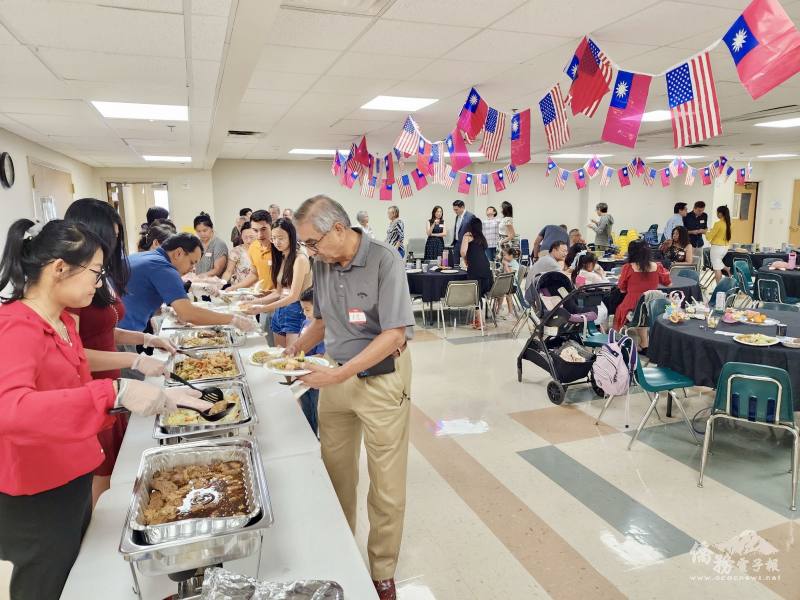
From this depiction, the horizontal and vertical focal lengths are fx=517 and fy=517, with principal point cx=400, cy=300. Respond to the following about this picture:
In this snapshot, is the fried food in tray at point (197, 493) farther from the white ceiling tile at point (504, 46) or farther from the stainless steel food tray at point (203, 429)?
the white ceiling tile at point (504, 46)

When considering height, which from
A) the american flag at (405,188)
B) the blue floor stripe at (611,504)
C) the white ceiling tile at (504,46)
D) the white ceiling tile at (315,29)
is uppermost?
the white ceiling tile at (315,29)

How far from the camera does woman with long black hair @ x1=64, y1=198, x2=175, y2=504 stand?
173 centimetres

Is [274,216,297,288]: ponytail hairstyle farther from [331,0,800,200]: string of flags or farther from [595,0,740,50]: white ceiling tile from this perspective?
Answer: [595,0,740,50]: white ceiling tile

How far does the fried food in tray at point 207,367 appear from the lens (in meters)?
2.20

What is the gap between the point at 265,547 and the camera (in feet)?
4.10

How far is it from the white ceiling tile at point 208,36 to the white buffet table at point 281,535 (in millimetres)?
2271

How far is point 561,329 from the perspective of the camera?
457 cm

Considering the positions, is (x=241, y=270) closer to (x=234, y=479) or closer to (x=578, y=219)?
(x=234, y=479)

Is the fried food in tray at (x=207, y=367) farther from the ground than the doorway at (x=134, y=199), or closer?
closer

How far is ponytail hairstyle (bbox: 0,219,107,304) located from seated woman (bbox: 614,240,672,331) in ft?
15.2

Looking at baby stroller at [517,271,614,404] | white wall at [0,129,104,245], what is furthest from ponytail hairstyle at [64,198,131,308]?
white wall at [0,129,104,245]

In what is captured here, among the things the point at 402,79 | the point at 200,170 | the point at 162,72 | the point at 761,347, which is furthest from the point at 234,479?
the point at 200,170

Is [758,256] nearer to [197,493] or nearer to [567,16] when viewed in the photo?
[567,16]

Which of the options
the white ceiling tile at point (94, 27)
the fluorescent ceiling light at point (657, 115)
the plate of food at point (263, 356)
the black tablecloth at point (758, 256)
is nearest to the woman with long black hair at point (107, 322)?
the plate of food at point (263, 356)
